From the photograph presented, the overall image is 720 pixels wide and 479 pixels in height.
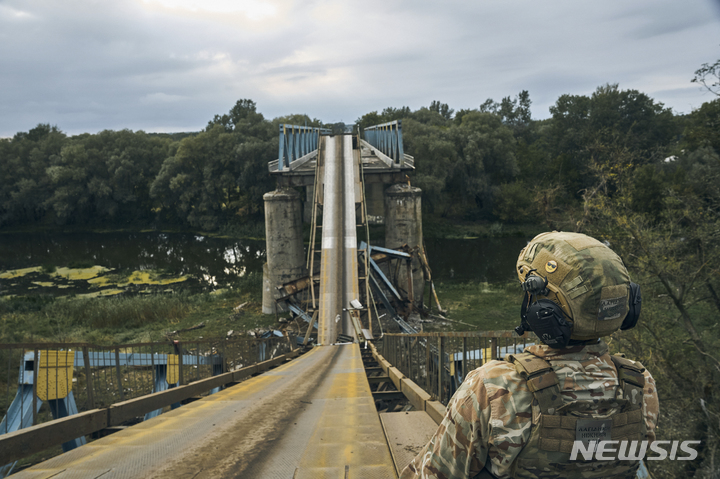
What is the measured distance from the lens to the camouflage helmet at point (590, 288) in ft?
6.78

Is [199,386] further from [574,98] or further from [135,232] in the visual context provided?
[574,98]

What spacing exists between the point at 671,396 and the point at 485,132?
4775cm

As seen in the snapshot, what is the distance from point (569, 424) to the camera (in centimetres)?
196

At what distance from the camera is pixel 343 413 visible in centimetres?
534

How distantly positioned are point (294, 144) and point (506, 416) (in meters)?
31.4

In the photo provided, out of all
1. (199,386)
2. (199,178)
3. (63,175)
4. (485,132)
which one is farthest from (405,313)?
(63,175)

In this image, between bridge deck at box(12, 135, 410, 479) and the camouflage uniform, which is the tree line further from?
the camouflage uniform

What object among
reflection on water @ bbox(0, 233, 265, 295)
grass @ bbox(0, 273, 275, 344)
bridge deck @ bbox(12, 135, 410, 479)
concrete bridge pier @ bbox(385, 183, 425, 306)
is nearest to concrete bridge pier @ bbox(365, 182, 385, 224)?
reflection on water @ bbox(0, 233, 265, 295)

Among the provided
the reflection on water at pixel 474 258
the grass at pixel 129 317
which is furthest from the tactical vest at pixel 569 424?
the reflection on water at pixel 474 258

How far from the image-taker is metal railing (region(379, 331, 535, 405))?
5266 mm

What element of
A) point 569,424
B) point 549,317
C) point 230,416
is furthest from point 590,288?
point 230,416

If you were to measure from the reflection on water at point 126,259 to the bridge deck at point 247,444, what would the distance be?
28607 mm

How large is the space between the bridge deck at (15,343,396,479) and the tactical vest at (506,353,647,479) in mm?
1770

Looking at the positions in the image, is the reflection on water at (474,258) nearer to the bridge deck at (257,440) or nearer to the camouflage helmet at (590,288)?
the bridge deck at (257,440)
